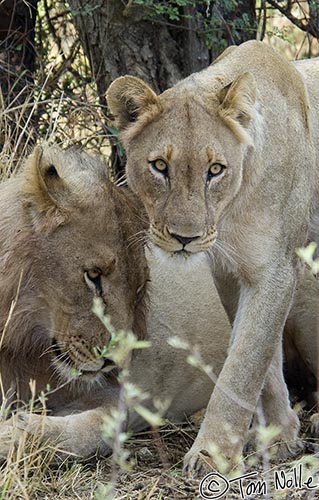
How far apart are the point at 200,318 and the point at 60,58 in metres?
2.59

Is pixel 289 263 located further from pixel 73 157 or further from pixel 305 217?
pixel 73 157

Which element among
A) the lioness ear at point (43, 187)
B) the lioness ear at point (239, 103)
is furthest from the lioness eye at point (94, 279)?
the lioness ear at point (239, 103)

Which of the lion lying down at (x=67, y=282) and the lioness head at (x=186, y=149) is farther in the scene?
the lion lying down at (x=67, y=282)

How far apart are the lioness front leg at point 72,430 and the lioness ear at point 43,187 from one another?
73 cm

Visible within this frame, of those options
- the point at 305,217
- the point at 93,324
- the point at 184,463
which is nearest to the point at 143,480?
the point at 184,463

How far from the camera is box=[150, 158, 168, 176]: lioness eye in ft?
13.0

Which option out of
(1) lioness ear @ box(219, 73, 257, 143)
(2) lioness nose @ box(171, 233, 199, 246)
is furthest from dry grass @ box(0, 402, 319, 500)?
(1) lioness ear @ box(219, 73, 257, 143)

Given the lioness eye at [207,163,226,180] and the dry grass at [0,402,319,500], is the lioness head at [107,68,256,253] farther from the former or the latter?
the dry grass at [0,402,319,500]

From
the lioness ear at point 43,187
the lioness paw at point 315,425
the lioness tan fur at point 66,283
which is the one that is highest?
the lioness ear at point 43,187

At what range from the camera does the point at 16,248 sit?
13.8 feet

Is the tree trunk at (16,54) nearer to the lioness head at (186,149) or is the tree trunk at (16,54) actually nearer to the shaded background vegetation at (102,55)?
the shaded background vegetation at (102,55)

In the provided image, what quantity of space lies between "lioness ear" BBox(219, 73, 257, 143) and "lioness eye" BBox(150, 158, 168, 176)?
0.98 feet

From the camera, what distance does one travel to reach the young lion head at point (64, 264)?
4.14m

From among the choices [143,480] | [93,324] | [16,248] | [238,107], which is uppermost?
[238,107]
